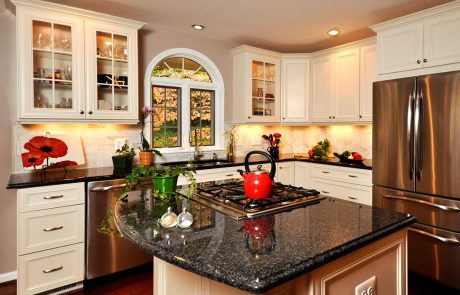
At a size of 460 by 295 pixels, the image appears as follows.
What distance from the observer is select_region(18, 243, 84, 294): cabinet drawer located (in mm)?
2297

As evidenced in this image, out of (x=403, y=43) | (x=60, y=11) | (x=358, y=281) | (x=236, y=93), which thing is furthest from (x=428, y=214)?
(x=60, y=11)

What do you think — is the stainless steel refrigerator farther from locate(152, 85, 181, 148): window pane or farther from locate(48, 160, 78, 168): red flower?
locate(48, 160, 78, 168): red flower

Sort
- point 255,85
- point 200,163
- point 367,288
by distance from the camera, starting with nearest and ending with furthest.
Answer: point 367,288 < point 200,163 < point 255,85

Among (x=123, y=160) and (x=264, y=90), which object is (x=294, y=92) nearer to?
(x=264, y=90)

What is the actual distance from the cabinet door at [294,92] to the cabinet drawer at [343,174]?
850 millimetres

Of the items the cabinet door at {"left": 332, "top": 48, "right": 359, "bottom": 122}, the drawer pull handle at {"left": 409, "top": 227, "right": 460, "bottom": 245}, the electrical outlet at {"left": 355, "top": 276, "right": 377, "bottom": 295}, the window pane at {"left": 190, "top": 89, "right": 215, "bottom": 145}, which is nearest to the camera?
the electrical outlet at {"left": 355, "top": 276, "right": 377, "bottom": 295}

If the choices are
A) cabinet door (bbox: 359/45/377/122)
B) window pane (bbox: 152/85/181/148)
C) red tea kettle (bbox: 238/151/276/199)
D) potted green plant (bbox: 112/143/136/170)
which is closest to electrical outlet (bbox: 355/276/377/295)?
red tea kettle (bbox: 238/151/276/199)

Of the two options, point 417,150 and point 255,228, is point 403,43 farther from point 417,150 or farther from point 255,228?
point 255,228

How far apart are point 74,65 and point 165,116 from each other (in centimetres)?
119

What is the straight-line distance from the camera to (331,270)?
107 cm

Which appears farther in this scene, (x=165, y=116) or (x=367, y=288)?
(x=165, y=116)

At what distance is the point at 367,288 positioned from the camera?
124 cm

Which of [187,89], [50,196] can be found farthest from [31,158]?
[187,89]

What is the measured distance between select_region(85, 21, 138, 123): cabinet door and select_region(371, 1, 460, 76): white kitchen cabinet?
255 centimetres
